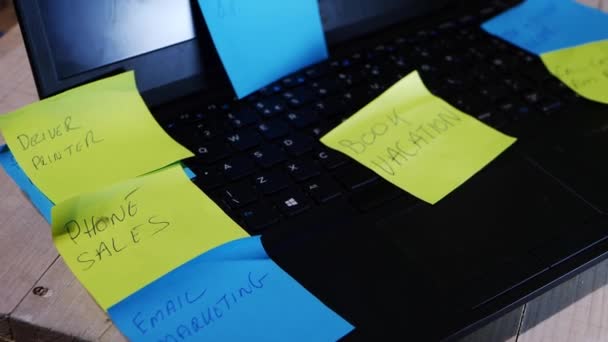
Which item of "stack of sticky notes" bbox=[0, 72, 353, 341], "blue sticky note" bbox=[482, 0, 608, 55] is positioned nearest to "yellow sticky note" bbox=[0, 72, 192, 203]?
"stack of sticky notes" bbox=[0, 72, 353, 341]

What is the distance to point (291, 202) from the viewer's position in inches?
17.9

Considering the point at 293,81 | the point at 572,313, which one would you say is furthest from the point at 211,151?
the point at 572,313

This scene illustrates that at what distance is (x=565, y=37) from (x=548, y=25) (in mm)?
28

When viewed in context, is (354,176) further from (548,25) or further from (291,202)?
(548,25)

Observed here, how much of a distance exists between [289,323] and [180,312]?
7cm

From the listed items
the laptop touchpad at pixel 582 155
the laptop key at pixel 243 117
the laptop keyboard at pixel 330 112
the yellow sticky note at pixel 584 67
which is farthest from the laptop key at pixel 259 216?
the yellow sticky note at pixel 584 67

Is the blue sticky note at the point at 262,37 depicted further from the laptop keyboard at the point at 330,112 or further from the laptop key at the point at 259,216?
the laptop key at the point at 259,216

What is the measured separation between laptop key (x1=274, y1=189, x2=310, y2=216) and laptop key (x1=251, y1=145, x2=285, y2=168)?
3 cm

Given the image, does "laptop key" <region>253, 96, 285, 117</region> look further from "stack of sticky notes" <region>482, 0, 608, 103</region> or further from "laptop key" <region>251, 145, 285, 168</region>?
"stack of sticky notes" <region>482, 0, 608, 103</region>

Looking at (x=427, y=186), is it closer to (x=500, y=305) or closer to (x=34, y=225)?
(x=500, y=305)

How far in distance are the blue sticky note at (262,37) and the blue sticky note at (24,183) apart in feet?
0.64

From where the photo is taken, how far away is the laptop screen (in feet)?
1.58

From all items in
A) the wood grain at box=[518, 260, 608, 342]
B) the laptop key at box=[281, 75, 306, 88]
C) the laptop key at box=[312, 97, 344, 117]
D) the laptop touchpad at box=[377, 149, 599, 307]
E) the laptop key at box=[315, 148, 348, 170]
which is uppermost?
the laptop key at box=[281, 75, 306, 88]

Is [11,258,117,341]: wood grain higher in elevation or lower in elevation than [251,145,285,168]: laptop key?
lower
